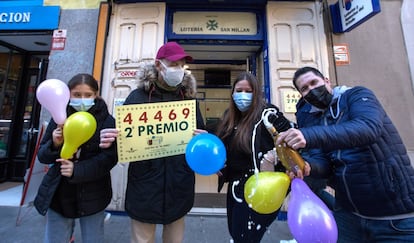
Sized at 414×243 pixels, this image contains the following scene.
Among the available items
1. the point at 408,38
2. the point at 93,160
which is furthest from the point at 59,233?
the point at 408,38

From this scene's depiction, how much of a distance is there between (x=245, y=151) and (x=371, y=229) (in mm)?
791

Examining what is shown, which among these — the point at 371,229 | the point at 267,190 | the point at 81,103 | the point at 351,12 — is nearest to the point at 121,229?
the point at 81,103

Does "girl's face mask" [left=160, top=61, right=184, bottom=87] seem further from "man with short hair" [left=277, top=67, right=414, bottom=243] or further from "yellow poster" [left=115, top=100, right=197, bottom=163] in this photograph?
"man with short hair" [left=277, top=67, right=414, bottom=243]

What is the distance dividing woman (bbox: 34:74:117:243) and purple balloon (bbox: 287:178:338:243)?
1.23 metres

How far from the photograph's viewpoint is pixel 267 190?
1.09m

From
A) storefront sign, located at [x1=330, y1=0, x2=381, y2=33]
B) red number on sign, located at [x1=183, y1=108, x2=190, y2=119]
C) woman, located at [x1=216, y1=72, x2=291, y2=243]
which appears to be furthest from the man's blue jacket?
storefront sign, located at [x1=330, y1=0, x2=381, y2=33]

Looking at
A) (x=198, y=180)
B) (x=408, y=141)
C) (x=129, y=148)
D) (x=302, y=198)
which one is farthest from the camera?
(x=198, y=180)

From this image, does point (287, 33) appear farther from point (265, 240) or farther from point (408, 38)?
point (265, 240)

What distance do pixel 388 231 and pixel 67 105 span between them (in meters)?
2.15

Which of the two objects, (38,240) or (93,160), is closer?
(93,160)

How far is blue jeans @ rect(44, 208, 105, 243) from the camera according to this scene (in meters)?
1.52

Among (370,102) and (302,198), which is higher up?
(370,102)

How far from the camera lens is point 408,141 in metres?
3.59

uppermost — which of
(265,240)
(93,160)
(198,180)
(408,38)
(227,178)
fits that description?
(408,38)
